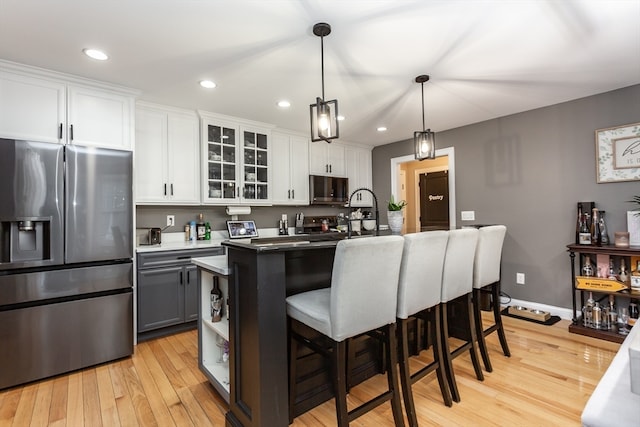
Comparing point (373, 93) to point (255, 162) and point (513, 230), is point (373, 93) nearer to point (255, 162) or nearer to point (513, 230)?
point (255, 162)

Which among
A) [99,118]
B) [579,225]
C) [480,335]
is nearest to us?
[480,335]

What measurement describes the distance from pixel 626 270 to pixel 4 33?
544 centimetres

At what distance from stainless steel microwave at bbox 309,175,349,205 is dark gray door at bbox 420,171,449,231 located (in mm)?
1492

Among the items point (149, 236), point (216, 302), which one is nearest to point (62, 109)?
point (149, 236)

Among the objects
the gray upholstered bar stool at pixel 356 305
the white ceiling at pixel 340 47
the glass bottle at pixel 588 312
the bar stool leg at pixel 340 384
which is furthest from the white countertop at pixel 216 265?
the glass bottle at pixel 588 312

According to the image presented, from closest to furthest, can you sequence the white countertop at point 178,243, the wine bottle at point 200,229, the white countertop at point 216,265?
the white countertop at point 216,265 < the white countertop at point 178,243 < the wine bottle at point 200,229

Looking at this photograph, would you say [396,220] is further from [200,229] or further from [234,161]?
[200,229]

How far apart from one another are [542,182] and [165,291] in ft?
14.3

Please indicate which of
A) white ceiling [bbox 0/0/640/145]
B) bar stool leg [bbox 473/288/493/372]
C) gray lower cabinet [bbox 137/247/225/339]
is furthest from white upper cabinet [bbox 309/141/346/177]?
bar stool leg [bbox 473/288/493/372]

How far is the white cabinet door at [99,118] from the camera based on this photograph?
100 inches

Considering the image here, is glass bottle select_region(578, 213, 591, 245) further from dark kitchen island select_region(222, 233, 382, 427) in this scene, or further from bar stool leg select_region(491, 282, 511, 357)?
dark kitchen island select_region(222, 233, 382, 427)

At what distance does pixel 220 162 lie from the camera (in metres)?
3.71

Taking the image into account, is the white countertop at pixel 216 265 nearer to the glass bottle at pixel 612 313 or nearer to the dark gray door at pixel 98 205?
the dark gray door at pixel 98 205

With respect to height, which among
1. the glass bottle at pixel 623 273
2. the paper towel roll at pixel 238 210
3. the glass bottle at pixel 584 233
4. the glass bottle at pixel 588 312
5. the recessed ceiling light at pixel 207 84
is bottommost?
the glass bottle at pixel 588 312
